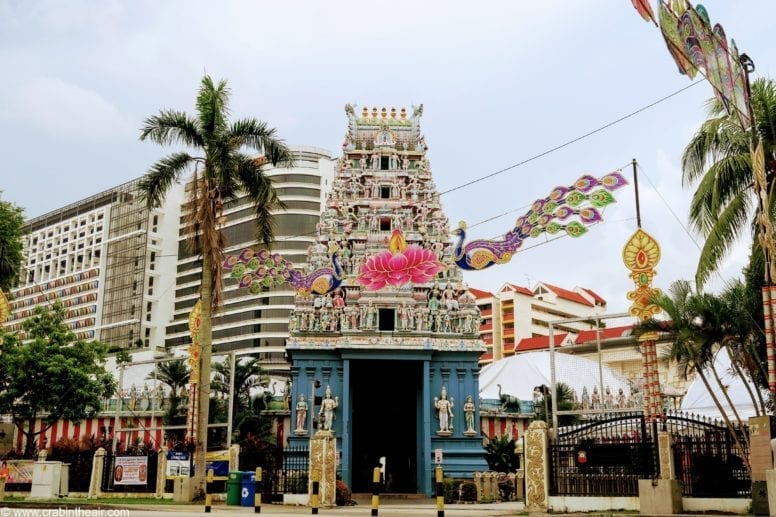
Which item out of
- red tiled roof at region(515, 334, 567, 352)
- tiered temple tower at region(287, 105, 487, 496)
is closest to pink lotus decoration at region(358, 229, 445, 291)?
tiered temple tower at region(287, 105, 487, 496)

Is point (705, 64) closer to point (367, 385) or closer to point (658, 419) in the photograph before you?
point (658, 419)

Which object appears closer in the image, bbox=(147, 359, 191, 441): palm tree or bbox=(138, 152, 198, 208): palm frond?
bbox=(138, 152, 198, 208): palm frond

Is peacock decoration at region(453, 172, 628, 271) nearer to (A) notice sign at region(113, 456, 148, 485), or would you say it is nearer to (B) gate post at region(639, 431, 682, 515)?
(B) gate post at region(639, 431, 682, 515)

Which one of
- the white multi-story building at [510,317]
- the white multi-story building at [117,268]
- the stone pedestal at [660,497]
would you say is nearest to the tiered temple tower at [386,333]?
the stone pedestal at [660,497]

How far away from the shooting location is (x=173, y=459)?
24.4 metres

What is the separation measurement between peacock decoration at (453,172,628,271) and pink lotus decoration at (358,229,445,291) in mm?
2364

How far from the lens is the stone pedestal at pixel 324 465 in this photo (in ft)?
75.6

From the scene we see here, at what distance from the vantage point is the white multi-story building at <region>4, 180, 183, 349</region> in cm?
→ 10212

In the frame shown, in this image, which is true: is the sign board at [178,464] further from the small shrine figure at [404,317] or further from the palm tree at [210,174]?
the small shrine figure at [404,317]

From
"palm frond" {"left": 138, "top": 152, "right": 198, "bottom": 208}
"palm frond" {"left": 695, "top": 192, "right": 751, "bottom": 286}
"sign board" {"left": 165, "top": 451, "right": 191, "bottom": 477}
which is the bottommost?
"sign board" {"left": 165, "top": 451, "right": 191, "bottom": 477}

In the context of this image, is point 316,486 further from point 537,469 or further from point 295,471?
point 537,469

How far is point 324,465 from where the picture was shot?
75.7 ft

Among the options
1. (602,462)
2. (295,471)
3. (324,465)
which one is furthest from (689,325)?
(295,471)

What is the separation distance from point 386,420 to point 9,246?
17776 millimetres
